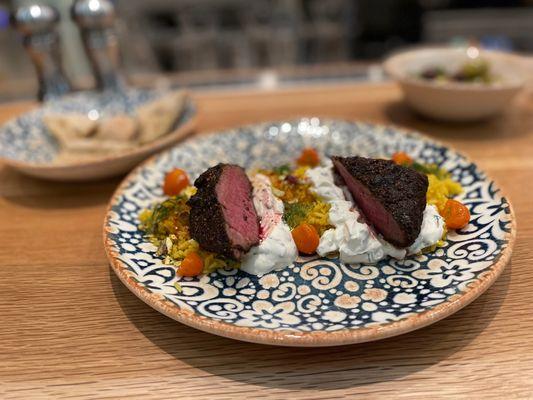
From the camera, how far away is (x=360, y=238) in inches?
68.7

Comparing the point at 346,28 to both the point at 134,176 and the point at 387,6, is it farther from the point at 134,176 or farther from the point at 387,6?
the point at 134,176

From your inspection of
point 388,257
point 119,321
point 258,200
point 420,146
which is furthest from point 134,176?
point 420,146

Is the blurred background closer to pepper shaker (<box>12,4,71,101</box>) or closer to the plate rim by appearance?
pepper shaker (<box>12,4,71,101</box>)

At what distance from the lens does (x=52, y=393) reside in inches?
56.1

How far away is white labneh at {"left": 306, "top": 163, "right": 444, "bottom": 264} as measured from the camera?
69.1 inches

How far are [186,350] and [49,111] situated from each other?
6.88 feet

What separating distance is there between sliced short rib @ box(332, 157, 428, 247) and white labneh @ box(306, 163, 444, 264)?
5 cm

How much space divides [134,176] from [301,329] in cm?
120

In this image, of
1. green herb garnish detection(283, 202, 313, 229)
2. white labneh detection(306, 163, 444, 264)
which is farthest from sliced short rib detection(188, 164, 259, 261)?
white labneh detection(306, 163, 444, 264)

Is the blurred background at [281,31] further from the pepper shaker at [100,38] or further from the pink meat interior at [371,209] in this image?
the pink meat interior at [371,209]

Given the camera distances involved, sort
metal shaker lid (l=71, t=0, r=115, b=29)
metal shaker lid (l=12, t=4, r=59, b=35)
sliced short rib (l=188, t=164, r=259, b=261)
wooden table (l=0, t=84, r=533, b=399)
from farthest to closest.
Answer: metal shaker lid (l=71, t=0, r=115, b=29), metal shaker lid (l=12, t=4, r=59, b=35), sliced short rib (l=188, t=164, r=259, b=261), wooden table (l=0, t=84, r=533, b=399)

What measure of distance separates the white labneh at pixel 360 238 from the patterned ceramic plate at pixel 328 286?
0.12 ft

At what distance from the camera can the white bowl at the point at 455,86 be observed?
2750 mm

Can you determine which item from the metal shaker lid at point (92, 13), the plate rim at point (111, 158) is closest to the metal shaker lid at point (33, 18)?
the metal shaker lid at point (92, 13)
